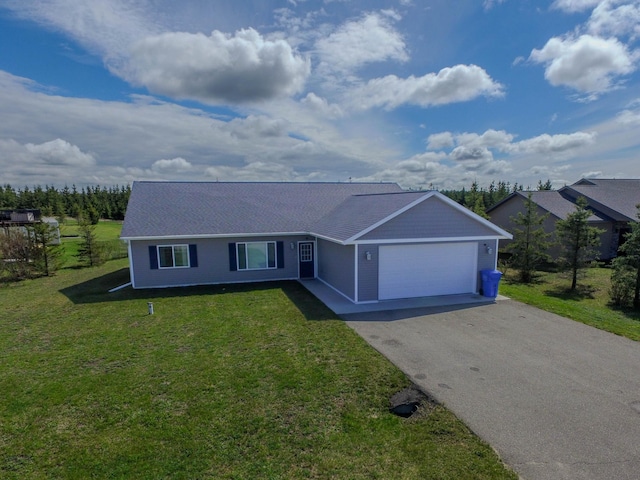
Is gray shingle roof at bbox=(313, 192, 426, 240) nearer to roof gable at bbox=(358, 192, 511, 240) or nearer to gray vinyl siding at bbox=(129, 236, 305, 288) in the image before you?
roof gable at bbox=(358, 192, 511, 240)

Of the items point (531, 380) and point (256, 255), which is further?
point (256, 255)

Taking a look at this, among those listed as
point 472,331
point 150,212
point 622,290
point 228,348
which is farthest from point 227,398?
point 622,290

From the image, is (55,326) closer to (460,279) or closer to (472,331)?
(472,331)

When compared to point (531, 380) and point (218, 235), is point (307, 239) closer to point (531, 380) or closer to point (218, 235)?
point (218, 235)

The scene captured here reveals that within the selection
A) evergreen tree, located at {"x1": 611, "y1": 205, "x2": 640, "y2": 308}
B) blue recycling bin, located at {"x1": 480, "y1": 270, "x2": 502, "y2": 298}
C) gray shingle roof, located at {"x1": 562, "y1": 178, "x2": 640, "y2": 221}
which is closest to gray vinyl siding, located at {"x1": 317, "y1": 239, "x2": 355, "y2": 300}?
blue recycling bin, located at {"x1": 480, "y1": 270, "x2": 502, "y2": 298}

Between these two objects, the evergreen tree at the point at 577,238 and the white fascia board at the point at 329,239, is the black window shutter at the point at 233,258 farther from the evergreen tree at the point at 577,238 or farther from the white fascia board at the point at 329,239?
the evergreen tree at the point at 577,238

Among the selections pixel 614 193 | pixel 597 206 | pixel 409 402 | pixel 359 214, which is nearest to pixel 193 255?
pixel 359 214

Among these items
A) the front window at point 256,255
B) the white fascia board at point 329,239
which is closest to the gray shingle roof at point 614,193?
the white fascia board at point 329,239

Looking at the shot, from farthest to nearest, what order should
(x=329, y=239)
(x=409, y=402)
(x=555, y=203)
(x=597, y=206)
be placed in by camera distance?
(x=555, y=203), (x=597, y=206), (x=329, y=239), (x=409, y=402)
